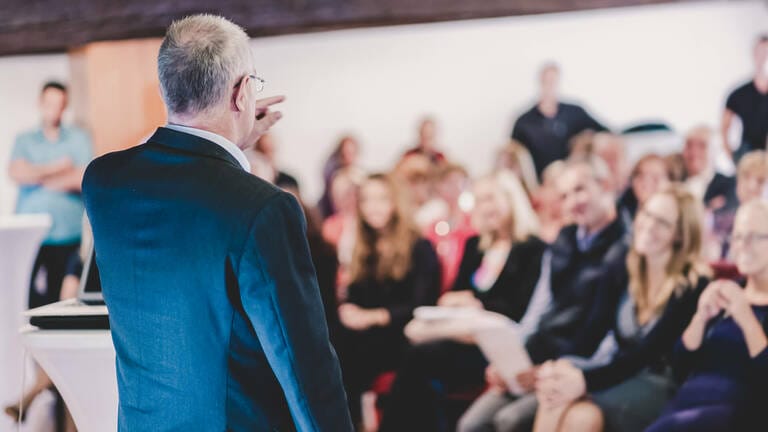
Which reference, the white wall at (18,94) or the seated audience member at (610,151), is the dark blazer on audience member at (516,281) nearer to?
the seated audience member at (610,151)

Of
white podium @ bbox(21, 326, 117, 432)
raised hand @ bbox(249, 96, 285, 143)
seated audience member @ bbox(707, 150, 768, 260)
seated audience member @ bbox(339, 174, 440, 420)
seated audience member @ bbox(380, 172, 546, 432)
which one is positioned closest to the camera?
raised hand @ bbox(249, 96, 285, 143)

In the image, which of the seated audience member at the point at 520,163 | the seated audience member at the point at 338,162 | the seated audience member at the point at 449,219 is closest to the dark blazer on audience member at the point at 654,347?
the seated audience member at the point at 449,219

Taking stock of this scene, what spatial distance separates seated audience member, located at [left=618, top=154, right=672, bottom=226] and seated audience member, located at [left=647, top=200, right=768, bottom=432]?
799 mm

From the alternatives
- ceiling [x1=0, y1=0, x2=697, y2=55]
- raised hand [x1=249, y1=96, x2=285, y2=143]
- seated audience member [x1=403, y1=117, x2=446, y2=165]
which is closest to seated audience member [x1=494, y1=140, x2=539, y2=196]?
seated audience member [x1=403, y1=117, x2=446, y2=165]

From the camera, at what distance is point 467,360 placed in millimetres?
3836

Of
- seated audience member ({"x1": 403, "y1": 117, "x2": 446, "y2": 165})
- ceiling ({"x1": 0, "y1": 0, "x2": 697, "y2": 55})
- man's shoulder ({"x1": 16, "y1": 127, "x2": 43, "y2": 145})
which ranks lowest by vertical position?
seated audience member ({"x1": 403, "y1": 117, "x2": 446, "y2": 165})

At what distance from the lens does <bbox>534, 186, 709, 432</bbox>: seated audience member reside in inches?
138

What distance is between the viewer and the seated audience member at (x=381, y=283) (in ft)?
13.3

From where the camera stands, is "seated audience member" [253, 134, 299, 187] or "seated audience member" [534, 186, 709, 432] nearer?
"seated audience member" [534, 186, 709, 432]

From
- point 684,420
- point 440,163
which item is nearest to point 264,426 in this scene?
point 684,420

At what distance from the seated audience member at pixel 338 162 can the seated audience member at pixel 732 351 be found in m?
2.00

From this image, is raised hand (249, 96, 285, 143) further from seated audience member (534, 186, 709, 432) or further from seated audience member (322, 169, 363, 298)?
seated audience member (322, 169, 363, 298)

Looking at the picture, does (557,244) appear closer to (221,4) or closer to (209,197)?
(221,4)

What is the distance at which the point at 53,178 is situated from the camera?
13.3 feet
